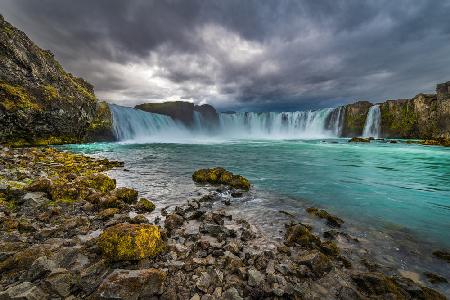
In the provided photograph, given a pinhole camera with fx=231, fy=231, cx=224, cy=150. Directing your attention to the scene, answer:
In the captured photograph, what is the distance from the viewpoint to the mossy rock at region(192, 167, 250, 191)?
12.9 metres

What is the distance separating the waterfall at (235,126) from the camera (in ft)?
204

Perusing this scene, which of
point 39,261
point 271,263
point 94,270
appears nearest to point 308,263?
point 271,263

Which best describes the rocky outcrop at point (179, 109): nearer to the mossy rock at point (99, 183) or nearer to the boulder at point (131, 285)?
the mossy rock at point (99, 183)

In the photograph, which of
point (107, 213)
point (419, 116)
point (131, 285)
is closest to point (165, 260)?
point (131, 285)

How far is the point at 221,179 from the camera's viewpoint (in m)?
13.6

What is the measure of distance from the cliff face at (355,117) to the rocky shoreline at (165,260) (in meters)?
91.2

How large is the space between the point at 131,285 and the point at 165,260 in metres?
1.39

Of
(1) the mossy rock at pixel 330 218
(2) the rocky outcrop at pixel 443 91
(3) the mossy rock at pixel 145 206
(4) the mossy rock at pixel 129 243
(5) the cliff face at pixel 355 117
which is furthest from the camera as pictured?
(5) the cliff face at pixel 355 117

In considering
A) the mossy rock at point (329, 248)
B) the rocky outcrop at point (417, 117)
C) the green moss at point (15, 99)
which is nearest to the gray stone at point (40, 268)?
the mossy rock at point (329, 248)

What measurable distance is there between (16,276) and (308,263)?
218 inches

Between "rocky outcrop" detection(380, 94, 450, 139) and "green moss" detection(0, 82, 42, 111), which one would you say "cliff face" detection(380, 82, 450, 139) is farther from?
"green moss" detection(0, 82, 42, 111)

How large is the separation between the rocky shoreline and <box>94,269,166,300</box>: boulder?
0.05 feet

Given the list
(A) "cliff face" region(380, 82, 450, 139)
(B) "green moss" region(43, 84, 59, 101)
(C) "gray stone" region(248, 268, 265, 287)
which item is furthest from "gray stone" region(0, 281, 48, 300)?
(A) "cliff face" region(380, 82, 450, 139)

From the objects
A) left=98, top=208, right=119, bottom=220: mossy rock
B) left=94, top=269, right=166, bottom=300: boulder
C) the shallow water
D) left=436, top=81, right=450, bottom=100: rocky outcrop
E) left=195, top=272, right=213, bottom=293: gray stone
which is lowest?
the shallow water
